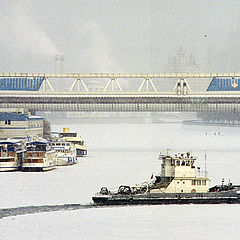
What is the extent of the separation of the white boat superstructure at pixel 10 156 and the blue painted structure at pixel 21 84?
1935 inches

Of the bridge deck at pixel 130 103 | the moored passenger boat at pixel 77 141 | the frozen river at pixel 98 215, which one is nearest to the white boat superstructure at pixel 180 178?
the frozen river at pixel 98 215

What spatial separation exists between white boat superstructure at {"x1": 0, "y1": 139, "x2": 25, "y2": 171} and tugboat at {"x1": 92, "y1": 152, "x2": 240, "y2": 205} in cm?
2484

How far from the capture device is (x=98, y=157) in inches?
3713

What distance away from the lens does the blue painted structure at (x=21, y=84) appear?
425 ft

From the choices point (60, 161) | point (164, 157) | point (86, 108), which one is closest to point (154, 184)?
point (164, 157)

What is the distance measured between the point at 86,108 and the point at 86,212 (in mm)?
74902

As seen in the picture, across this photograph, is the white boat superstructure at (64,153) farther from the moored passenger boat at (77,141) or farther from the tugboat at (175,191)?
the tugboat at (175,191)

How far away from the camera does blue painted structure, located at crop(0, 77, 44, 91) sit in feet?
425

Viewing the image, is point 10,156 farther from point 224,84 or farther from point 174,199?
point 224,84

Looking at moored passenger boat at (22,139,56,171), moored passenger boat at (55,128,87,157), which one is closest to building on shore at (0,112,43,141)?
moored passenger boat at (55,128,87,157)

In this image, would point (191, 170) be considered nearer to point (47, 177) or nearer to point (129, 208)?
point (129, 208)

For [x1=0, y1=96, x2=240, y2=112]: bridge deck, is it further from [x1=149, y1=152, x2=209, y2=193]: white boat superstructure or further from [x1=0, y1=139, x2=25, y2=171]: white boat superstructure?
[x1=149, y1=152, x2=209, y2=193]: white boat superstructure

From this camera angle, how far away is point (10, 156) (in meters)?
78.1

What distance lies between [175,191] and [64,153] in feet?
117
